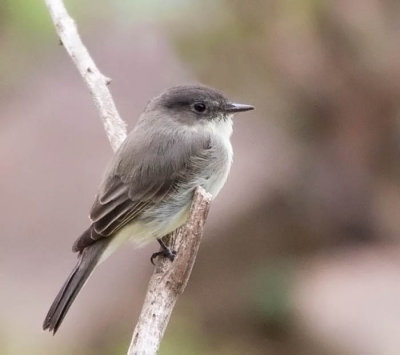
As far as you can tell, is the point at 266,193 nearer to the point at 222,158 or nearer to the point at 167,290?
the point at 222,158

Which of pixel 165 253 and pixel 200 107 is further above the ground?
pixel 200 107

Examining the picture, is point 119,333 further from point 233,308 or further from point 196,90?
point 196,90

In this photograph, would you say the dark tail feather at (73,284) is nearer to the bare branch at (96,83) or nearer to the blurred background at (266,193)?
the bare branch at (96,83)

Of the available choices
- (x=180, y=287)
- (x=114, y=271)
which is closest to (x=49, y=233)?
(x=114, y=271)

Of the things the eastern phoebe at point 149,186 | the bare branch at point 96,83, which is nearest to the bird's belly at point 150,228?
the eastern phoebe at point 149,186

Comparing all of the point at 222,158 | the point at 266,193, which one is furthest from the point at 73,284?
the point at 266,193

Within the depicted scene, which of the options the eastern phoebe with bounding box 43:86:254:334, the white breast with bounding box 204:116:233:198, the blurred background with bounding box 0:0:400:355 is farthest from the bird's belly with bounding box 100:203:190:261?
the blurred background with bounding box 0:0:400:355
